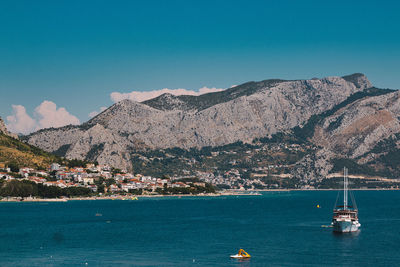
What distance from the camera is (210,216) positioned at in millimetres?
171625

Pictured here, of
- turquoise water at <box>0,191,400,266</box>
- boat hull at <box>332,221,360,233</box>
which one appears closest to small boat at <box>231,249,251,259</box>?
turquoise water at <box>0,191,400,266</box>

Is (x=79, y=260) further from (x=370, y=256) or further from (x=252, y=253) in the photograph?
(x=370, y=256)

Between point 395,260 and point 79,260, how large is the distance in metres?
46.4

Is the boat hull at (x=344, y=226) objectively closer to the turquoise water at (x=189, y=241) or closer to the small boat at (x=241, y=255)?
the turquoise water at (x=189, y=241)

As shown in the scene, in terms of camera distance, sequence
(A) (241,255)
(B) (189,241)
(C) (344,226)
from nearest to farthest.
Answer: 1. (A) (241,255)
2. (B) (189,241)
3. (C) (344,226)

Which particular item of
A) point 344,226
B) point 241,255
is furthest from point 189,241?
point 344,226

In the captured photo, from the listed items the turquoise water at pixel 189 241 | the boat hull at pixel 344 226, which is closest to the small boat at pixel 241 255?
the turquoise water at pixel 189 241

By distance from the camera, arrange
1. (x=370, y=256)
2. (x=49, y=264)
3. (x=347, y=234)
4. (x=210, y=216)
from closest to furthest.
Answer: (x=49, y=264) < (x=370, y=256) < (x=347, y=234) < (x=210, y=216)

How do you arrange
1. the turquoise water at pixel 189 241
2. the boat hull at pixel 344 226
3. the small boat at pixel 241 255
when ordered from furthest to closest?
1. the boat hull at pixel 344 226
2. the small boat at pixel 241 255
3. the turquoise water at pixel 189 241

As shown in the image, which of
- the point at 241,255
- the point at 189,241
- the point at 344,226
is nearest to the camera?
the point at 241,255

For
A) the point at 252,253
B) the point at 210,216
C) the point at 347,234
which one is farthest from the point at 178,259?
the point at 210,216

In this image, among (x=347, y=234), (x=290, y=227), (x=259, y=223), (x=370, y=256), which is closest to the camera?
(x=370, y=256)

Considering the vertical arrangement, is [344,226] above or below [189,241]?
above

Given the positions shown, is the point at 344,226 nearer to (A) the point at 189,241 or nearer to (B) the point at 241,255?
(A) the point at 189,241
